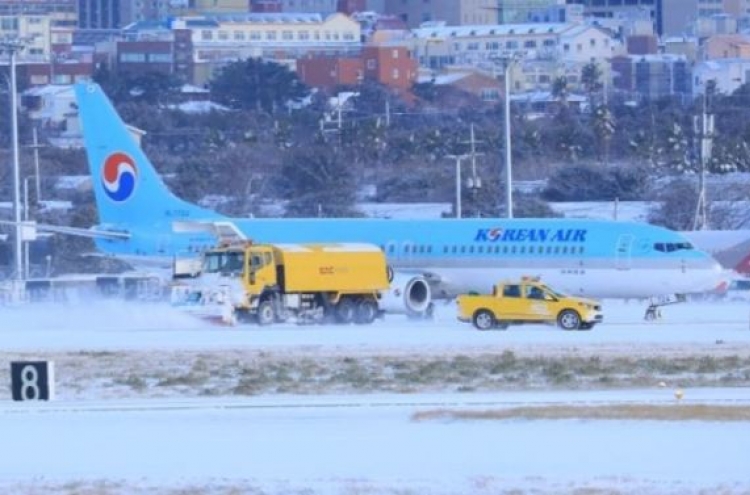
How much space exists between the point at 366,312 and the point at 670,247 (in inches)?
306

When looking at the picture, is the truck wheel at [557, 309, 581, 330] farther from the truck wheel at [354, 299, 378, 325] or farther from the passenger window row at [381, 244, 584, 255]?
the passenger window row at [381, 244, 584, 255]

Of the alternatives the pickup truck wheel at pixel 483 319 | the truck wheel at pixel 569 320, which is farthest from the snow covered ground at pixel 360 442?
the pickup truck wheel at pixel 483 319

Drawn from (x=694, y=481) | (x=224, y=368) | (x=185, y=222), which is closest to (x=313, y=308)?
(x=185, y=222)

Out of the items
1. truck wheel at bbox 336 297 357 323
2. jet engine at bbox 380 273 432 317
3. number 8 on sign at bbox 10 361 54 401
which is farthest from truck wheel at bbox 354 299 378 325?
number 8 on sign at bbox 10 361 54 401

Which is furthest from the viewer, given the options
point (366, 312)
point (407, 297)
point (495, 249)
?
point (495, 249)

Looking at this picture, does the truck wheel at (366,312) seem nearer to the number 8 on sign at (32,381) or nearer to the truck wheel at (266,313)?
the truck wheel at (266,313)

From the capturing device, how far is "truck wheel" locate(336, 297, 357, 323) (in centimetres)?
5581

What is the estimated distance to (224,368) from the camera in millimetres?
40125

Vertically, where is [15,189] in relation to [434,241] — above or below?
above

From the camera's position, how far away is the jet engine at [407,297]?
5750 centimetres

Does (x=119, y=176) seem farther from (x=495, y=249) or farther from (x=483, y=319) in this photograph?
(x=483, y=319)

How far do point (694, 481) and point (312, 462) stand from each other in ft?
14.4

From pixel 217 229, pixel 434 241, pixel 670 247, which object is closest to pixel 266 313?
pixel 434 241

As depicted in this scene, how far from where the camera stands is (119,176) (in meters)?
66.6
